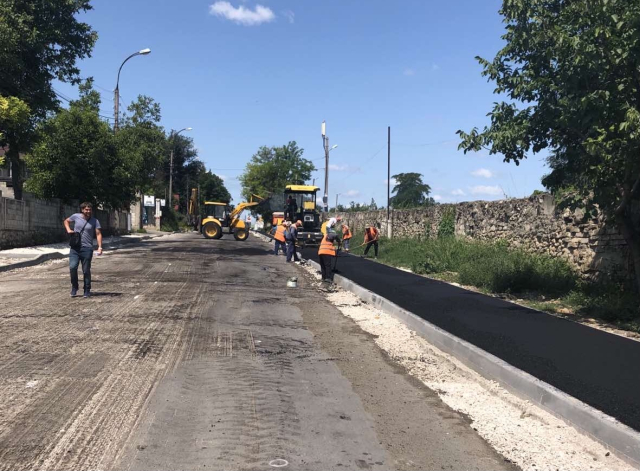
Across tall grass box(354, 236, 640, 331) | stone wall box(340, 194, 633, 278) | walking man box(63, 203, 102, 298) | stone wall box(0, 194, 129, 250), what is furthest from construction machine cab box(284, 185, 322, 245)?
walking man box(63, 203, 102, 298)

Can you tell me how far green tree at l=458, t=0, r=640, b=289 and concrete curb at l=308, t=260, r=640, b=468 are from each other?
10.4ft

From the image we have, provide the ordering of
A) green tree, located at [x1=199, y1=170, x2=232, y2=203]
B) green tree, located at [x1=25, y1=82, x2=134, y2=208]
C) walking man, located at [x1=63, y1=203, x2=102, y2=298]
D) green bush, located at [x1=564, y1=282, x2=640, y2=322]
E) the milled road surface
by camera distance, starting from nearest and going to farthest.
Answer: the milled road surface < green bush, located at [x1=564, y1=282, x2=640, y2=322] < walking man, located at [x1=63, y1=203, x2=102, y2=298] < green tree, located at [x1=25, y1=82, x2=134, y2=208] < green tree, located at [x1=199, y1=170, x2=232, y2=203]

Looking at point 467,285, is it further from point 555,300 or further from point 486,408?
point 486,408

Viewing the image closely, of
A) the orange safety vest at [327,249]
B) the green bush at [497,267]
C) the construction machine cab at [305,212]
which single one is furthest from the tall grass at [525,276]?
the construction machine cab at [305,212]

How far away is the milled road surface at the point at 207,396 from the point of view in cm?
380

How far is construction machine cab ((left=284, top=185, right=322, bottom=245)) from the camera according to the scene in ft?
97.4

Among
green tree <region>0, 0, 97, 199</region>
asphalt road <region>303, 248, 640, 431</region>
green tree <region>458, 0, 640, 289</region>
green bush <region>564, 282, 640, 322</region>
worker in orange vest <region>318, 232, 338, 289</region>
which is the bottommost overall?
asphalt road <region>303, 248, 640, 431</region>

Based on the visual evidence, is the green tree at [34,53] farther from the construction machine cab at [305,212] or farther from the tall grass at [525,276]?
the tall grass at [525,276]

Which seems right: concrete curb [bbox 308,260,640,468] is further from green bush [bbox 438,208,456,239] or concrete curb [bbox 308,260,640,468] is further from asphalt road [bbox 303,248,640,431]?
green bush [bbox 438,208,456,239]

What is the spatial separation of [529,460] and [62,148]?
86.6ft

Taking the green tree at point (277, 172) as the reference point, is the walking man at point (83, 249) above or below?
below

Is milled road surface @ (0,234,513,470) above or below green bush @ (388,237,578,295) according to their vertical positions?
below

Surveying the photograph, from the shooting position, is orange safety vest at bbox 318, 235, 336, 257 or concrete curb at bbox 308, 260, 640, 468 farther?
orange safety vest at bbox 318, 235, 336, 257

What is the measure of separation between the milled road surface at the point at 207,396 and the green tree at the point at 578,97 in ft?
14.1
